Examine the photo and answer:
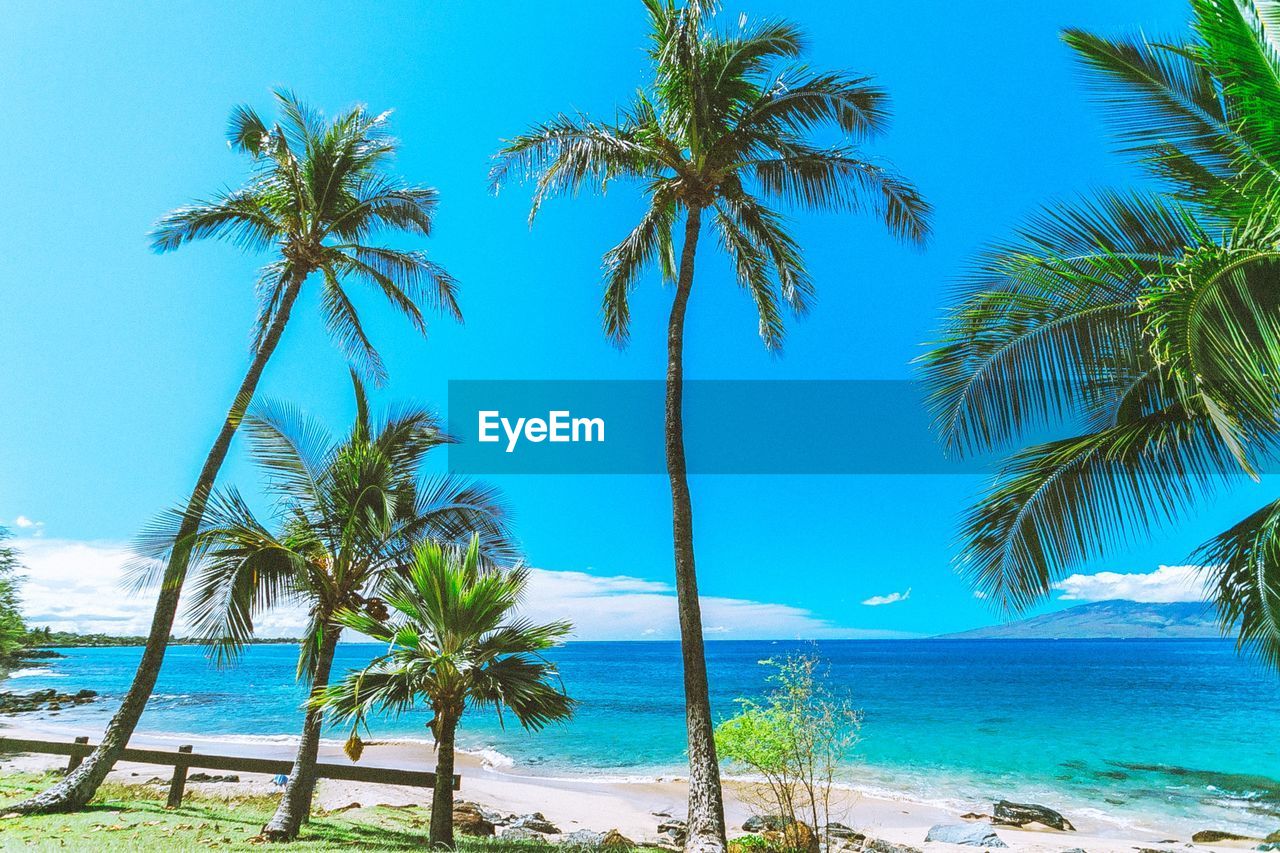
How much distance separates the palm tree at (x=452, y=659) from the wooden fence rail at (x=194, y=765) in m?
1.96

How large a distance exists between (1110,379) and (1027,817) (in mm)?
12731

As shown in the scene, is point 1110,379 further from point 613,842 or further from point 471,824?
point 471,824

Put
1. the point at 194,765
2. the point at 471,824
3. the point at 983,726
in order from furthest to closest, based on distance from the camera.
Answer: the point at 983,726 → the point at 471,824 → the point at 194,765

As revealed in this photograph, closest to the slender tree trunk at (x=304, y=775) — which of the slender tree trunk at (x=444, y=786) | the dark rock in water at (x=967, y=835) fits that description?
the slender tree trunk at (x=444, y=786)

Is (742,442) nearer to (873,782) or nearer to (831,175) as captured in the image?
(873,782)

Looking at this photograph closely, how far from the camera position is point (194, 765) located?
977 cm

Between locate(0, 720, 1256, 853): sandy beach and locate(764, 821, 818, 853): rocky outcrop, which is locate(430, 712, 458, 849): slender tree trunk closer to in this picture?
locate(764, 821, 818, 853): rocky outcrop

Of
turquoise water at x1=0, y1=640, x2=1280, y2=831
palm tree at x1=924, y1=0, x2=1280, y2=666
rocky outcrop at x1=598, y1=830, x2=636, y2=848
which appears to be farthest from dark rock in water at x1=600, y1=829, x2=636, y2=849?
turquoise water at x1=0, y1=640, x2=1280, y2=831

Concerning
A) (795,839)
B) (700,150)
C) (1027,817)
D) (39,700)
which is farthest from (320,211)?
(39,700)

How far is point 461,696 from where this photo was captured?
7680mm

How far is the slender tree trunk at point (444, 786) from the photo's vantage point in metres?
7.57

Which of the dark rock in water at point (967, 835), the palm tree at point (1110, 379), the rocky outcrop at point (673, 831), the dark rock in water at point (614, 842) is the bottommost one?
the dark rock in water at point (967, 835)

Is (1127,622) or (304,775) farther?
(1127,622)

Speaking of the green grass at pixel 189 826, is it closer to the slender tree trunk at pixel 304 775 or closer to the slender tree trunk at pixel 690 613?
the slender tree trunk at pixel 304 775
